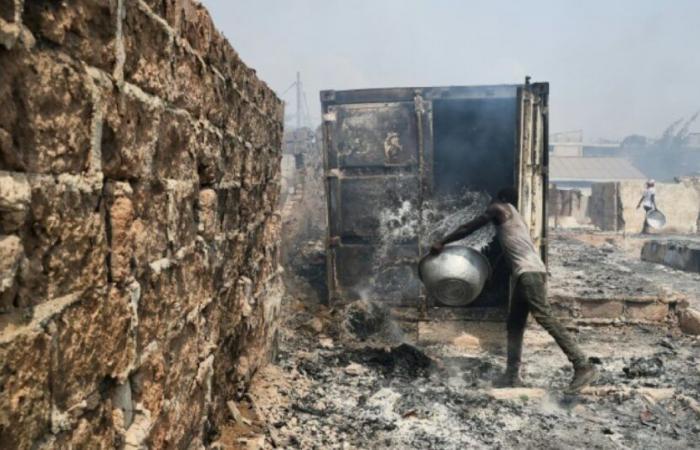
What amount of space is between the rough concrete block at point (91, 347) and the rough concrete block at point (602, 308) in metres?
6.22

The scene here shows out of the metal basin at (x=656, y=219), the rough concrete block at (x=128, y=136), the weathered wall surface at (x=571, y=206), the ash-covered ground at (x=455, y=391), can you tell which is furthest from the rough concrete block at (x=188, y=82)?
the weathered wall surface at (x=571, y=206)

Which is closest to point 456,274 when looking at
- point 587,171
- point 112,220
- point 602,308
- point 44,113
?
point 602,308

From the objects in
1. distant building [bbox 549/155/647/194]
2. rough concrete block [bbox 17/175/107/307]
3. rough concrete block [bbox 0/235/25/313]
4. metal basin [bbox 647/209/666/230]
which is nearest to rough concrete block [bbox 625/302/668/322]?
rough concrete block [bbox 17/175/107/307]

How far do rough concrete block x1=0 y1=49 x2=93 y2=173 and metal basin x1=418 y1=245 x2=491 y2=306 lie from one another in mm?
4082

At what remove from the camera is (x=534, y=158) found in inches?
249

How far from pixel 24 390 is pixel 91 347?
1.05ft

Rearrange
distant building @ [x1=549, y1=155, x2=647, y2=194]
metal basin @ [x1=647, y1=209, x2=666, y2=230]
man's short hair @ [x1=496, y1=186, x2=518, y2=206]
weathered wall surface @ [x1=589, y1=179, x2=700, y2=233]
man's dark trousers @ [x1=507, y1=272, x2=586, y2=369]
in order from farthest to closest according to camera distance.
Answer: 1. distant building @ [x1=549, y1=155, x2=647, y2=194]
2. weathered wall surface @ [x1=589, y1=179, x2=700, y2=233]
3. metal basin @ [x1=647, y1=209, x2=666, y2=230]
4. man's short hair @ [x1=496, y1=186, x2=518, y2=206]
5. man's dark trousers @ [x1=507, y1=272, x2=586, y2=369]

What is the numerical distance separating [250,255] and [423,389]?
6.09 feet

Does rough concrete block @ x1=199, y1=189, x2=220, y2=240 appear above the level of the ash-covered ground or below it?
above

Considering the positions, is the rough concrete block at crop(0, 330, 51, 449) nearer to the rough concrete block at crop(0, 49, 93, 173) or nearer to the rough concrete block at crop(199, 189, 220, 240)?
the rough concrete block at crop(0, 49, 93, 173)

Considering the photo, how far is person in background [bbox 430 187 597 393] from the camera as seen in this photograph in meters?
4.89

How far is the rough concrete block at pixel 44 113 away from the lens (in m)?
1.07

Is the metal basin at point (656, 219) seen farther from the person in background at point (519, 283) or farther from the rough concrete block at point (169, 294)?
the rough concrete block at point (169, 294)

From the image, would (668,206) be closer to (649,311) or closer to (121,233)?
(649,311)
